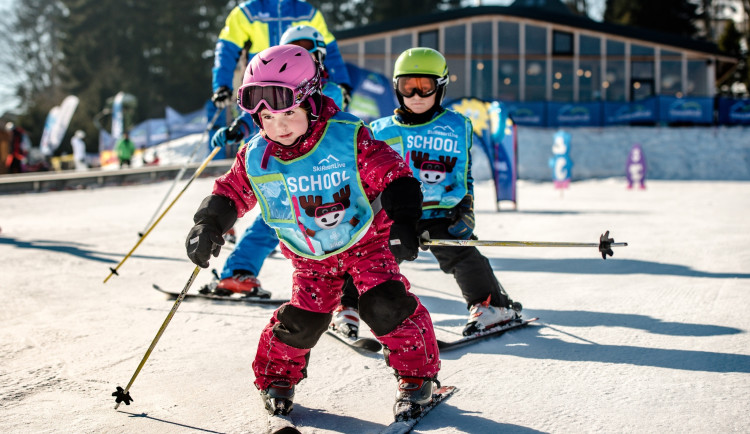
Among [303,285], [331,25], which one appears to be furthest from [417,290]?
[331,25]

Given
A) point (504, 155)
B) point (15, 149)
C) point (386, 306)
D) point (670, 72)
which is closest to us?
point (386, 306)

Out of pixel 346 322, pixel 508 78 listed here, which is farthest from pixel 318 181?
pixel 508 78

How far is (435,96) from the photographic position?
4.11m

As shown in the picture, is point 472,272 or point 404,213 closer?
point 404,213

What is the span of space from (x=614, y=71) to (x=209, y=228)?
31.7 meters

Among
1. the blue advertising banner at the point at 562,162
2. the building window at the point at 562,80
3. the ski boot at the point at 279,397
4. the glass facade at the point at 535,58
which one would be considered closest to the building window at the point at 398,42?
the glass facade at the point at 535,58

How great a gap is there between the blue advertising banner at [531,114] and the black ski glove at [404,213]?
80.0 ft

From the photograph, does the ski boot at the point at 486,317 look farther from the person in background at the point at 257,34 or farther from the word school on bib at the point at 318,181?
the person in background at the point at 257,34

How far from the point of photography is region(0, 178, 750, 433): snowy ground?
8.52ft

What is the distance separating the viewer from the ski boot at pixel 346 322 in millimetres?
3775

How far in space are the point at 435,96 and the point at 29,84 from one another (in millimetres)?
49651

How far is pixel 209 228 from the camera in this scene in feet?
8.79

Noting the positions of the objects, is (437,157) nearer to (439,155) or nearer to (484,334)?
(439,155)

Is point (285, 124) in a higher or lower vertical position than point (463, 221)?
higher
